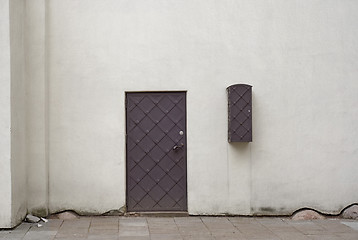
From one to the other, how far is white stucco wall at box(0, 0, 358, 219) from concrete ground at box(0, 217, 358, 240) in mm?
337

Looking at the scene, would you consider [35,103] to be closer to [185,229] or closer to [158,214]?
[158,214]

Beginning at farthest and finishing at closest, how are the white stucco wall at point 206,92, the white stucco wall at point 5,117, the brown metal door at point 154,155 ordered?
the brown metal door at point 154,155, the white stucco wall at point 206,92, the white stucco wall at point 5,117

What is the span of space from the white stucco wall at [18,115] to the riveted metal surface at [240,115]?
343 centimetres

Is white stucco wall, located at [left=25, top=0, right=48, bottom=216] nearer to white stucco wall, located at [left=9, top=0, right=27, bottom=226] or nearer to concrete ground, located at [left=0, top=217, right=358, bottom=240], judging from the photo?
white stucco wall, located at [left=9, top=0, right=27, bottom=226]

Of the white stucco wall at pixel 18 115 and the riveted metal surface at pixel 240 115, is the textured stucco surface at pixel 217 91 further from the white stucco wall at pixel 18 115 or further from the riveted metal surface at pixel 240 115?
the white stucco wall at pixel 18 115

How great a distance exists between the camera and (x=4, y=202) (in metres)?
7.46

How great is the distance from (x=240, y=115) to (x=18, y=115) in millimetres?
3611

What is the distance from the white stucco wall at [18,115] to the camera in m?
7.59

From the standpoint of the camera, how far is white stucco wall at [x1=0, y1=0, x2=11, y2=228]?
24.4 ft

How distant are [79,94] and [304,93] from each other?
3884 millimetres

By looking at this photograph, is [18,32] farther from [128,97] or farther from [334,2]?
[334,2]

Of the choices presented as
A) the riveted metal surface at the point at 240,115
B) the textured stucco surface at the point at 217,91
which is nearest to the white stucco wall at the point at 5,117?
the textured stucco surface at the point at 217,91

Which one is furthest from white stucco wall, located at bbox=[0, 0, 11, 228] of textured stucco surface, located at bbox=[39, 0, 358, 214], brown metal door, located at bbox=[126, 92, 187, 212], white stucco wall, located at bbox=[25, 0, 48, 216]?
brown metal door, located at bbox=[126, 92, 187, 212]

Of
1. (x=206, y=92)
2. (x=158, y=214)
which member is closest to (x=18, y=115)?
(x=158, y=214)
